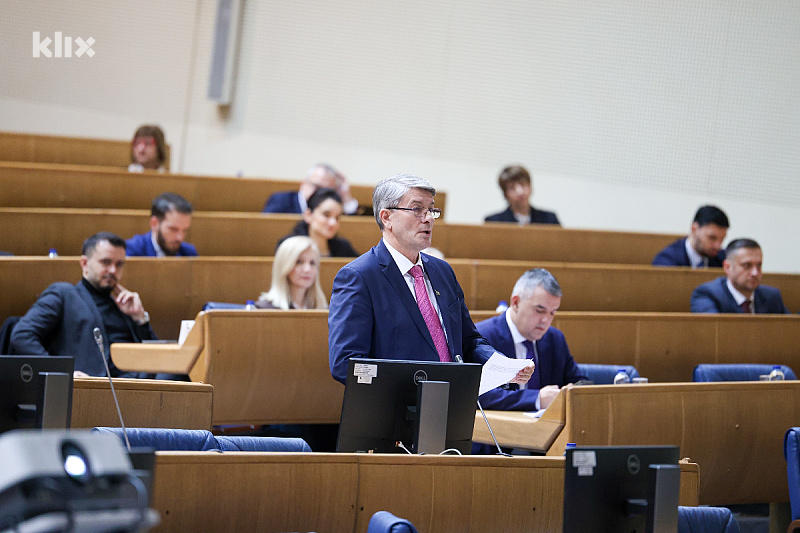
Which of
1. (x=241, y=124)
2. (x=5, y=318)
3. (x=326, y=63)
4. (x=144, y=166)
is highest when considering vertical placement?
(x=326, y=63)

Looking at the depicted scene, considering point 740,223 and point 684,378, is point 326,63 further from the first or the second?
point 684,378

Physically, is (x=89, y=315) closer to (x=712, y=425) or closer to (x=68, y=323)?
(x=68, y=323)

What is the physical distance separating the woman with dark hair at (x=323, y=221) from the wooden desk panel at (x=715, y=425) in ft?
6.50

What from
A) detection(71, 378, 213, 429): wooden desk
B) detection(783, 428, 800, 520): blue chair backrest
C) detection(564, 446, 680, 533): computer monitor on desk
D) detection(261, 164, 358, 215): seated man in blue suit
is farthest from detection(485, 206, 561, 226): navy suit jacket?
detection(564, 446, 680, 533): computer monitor on desk

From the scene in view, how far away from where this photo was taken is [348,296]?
2.53m

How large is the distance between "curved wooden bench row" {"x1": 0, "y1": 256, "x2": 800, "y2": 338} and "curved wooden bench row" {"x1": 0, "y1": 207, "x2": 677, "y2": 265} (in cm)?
66

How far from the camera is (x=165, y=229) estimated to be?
4.61 m

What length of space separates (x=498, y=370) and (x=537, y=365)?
108 cm

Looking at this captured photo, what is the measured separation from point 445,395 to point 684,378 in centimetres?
250

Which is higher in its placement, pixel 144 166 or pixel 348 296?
pixel 144 166

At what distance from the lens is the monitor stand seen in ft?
7.26

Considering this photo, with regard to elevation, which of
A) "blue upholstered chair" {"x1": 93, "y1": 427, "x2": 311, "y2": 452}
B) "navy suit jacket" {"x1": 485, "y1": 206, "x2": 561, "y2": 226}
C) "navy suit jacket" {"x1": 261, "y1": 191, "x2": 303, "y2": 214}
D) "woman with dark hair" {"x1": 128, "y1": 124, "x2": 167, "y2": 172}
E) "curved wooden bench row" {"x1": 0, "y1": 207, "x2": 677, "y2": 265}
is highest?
"woman with dark hair" {"x1": 128, "y1": 124, "x2": 167, "y2": 172}

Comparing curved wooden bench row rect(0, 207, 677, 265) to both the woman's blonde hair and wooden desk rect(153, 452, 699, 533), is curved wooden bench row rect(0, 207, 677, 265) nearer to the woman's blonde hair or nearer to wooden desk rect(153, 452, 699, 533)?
the woman's blonde hair

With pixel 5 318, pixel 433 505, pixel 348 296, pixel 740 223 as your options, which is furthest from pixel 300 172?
pixel 433 505
